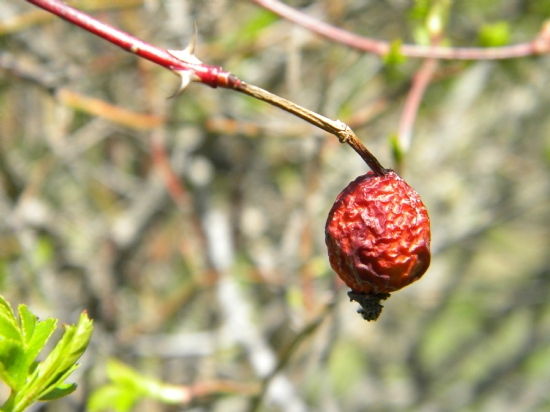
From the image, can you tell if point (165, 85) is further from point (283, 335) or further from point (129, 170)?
point (283, 335)

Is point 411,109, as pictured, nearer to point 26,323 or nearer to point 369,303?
point 369,303

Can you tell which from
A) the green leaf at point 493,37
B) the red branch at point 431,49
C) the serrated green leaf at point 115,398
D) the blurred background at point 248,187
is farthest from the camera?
the blurred background at point 248,187

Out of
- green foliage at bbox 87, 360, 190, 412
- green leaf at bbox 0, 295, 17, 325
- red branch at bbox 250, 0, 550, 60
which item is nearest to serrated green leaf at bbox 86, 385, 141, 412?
green foliage at bbox 87, 360, 190, 412

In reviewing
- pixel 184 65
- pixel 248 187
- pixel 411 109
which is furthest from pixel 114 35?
pixel 248 187

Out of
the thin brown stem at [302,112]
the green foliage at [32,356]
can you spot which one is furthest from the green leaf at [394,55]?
the green foliage at [32,356]

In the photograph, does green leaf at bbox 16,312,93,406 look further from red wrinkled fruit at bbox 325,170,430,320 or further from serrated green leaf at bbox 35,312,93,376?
red wrinkled fruit at bbox 325,170,430,320

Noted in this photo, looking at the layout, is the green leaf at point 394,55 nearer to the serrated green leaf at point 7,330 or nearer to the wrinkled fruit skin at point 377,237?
the wrinkled fruit skin at point 377,237
